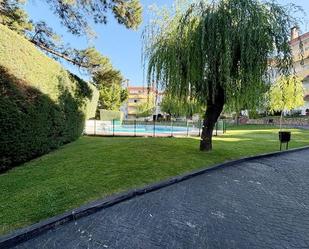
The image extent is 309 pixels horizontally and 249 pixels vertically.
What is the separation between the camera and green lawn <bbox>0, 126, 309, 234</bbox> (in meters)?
4.82

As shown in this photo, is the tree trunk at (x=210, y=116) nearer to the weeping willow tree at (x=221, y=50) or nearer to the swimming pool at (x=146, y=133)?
the weeping willow tree at (x=221, y=50)

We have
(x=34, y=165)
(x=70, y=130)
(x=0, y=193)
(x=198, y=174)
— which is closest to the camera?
(x=0, y=193)

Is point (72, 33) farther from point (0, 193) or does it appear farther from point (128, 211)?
point (128, 211)

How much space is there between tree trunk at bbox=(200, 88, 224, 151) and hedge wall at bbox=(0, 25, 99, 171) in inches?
218

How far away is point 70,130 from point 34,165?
469cm

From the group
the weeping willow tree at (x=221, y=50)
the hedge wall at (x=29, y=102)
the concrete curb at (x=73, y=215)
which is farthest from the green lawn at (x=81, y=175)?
the weeping willow tree at (x=221, y=50)

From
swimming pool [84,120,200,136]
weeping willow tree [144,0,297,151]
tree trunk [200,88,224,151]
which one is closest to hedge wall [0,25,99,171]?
weeping willow tree [144,0,297,151]

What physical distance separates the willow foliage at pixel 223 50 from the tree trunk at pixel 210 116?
1.07 feet

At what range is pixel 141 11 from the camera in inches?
608

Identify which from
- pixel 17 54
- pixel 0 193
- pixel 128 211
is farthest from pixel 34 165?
pixel 128 211

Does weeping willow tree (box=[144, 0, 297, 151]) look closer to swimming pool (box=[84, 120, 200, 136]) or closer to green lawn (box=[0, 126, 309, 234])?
green lawn (box=[0, 126, 309, 234])

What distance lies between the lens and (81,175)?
6.73m

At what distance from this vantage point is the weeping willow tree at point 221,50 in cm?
840

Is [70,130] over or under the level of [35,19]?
under
